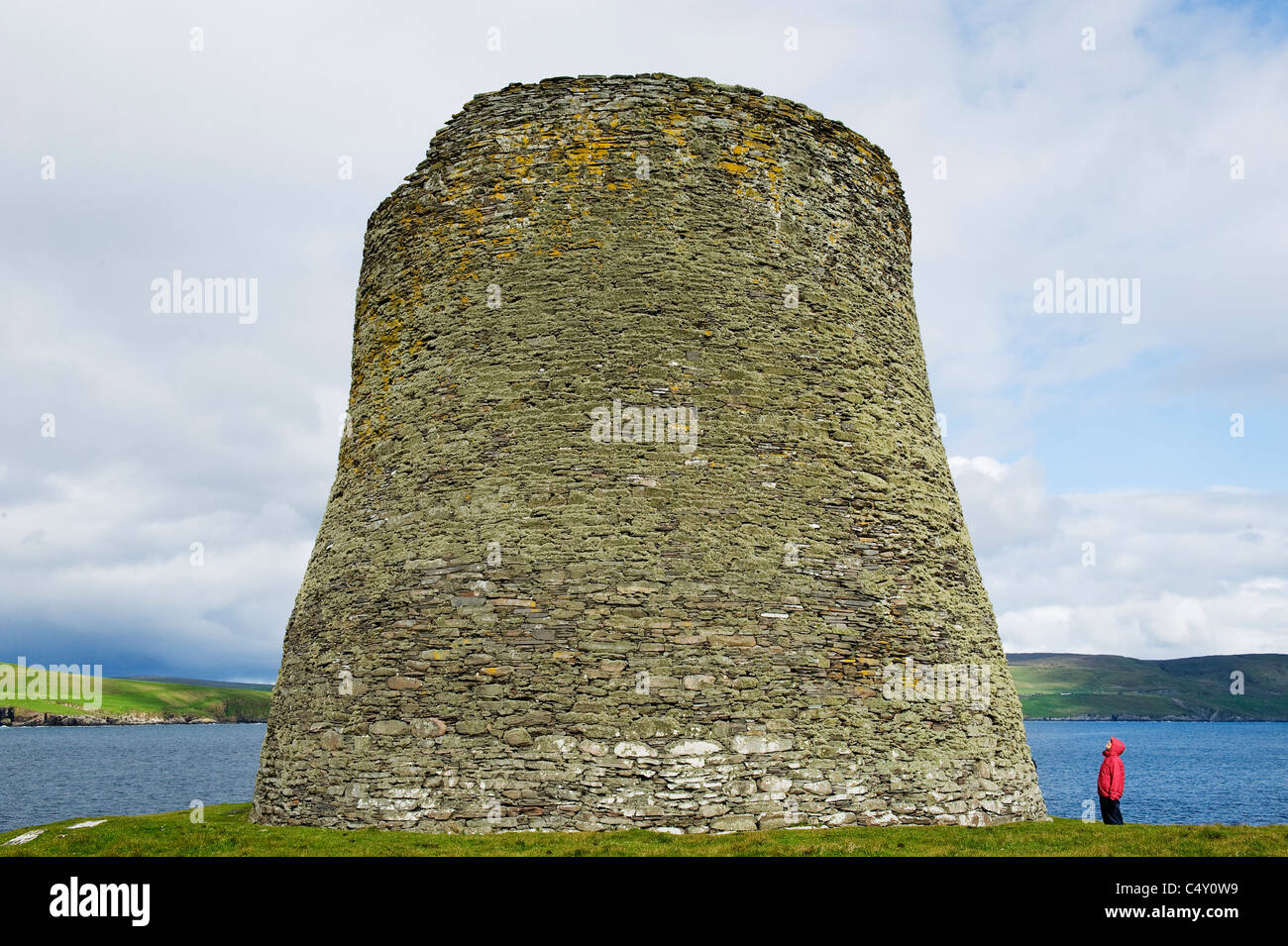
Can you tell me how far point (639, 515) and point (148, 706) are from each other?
148245mm

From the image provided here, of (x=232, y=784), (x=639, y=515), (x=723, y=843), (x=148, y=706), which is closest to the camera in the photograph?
(x=723, y=843)

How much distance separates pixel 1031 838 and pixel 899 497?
192 inches

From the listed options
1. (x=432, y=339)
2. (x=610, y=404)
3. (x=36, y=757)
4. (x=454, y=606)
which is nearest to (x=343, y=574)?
(x=454, y=606)

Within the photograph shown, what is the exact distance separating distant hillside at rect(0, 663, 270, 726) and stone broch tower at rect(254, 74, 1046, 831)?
5562 inches

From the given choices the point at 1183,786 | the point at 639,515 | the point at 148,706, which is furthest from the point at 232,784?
Result: the point at 148,706

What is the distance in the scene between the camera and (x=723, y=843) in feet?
33.6

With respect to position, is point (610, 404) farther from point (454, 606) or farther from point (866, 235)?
point (866, 235)

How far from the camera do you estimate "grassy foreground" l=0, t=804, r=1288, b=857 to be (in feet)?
32.2

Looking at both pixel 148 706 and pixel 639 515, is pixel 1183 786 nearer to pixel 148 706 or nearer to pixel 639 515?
pixel 639 515

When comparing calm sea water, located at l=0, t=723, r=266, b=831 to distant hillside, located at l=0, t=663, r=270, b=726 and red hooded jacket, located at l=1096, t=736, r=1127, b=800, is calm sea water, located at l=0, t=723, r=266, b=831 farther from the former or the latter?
distant hillside, located at l=0, t=663, r=270, b=726

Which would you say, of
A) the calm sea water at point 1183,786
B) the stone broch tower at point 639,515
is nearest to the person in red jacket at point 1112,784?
the stone broch tower at point 639,515

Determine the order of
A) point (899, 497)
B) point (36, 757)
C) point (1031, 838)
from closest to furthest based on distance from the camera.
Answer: point (1031, 838)
point (899, 497)
point (36, 757)

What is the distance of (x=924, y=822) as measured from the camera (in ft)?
39.1

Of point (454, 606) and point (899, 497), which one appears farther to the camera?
point (899, 497)
